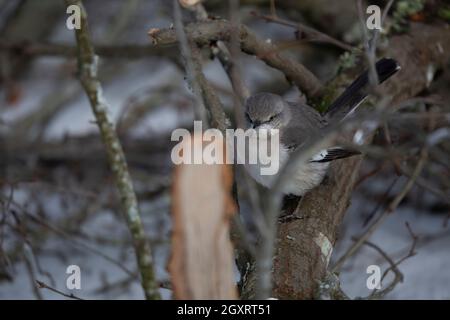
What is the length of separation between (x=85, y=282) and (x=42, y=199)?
1231mm

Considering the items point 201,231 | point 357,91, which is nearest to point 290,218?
point 357,91

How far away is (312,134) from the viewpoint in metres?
3.64

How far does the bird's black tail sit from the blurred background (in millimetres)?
307

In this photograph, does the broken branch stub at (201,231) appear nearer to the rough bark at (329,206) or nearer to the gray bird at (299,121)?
the rough bark at (329,206)

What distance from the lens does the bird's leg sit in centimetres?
332

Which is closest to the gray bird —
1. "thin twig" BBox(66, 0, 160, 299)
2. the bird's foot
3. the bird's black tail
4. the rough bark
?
the bird's black tail

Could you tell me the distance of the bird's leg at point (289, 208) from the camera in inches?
131

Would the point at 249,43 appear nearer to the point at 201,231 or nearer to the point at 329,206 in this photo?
the point at 329,206

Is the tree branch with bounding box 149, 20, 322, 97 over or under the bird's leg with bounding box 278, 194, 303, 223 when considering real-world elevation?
over

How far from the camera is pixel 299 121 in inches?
147

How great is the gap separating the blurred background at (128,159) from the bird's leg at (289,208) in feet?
1.90

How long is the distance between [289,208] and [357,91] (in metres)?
0.72

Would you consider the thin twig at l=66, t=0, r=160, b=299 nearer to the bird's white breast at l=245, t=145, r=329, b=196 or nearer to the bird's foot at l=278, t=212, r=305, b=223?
the bird's foot at l=278, t=212, r=305, b=223

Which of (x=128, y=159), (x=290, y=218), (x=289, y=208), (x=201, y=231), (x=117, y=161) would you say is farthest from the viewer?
(x=128, y=159)
